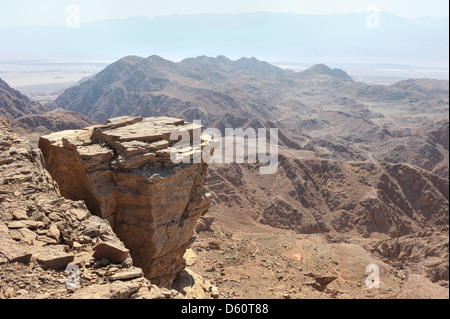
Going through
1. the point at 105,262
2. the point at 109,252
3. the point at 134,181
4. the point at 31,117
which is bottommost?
the point at 31,117

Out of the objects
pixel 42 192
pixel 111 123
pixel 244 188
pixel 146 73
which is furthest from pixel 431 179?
pixel 146 73

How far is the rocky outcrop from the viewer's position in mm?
6430

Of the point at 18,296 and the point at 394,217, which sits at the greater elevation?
the point at 18,296

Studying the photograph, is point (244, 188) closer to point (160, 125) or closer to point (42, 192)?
point (160, 125)

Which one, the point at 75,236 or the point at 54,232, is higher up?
the point at 54,232

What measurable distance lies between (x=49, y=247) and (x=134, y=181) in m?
4.47

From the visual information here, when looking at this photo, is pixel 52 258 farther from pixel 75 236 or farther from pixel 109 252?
pixel 75 236

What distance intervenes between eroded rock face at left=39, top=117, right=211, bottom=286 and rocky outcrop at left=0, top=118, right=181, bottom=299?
1.59 meters

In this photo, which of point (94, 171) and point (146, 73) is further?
point (146, 73)

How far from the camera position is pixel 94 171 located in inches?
468

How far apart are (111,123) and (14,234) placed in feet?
22.3

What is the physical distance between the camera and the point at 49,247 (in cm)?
768

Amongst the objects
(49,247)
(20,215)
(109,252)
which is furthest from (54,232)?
(109,252)

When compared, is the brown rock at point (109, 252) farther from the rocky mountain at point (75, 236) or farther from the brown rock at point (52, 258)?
the brown rock at point (52, 258)
